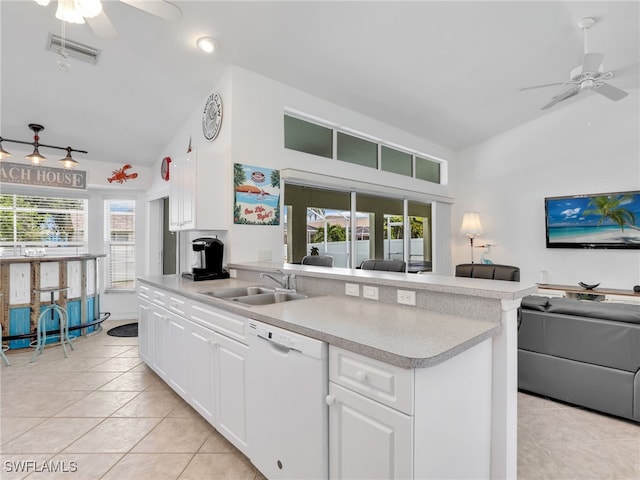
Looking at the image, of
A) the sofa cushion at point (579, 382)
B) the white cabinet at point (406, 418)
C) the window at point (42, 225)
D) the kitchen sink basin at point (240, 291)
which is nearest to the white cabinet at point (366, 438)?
the white cabinet at point (406, 418)

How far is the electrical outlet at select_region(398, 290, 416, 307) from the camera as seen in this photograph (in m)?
1.84

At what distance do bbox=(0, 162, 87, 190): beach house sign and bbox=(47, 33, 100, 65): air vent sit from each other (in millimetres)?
2149

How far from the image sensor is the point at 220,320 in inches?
80.4

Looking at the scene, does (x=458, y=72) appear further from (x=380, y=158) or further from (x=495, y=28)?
(x=380, y=158)

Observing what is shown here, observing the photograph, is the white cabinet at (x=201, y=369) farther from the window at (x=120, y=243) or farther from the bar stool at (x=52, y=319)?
the window at (x=120, y=243)

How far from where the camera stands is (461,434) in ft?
4.36

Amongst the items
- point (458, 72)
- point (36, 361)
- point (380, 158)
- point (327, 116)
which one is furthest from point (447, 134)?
point (36, 361)

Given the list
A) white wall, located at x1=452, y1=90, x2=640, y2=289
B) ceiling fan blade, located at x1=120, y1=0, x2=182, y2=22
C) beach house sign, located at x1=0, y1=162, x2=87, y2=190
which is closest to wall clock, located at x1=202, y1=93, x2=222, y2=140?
ceiling fan blade, located at x1=120, y1=0, x2=182, y2=22

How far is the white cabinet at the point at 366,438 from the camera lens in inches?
43.3

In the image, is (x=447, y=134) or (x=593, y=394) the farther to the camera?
(x=447, y=134)

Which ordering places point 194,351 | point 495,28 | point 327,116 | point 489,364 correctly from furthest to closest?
point 327,116 < point 495,28 < point 194,351 < point 489,364

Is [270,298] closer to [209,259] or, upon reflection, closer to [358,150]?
[209,259]

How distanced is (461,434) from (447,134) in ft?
17.2

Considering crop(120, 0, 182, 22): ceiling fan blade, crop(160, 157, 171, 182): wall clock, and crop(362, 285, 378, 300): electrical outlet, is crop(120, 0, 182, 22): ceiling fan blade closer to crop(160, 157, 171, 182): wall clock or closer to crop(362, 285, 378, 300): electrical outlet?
crop(362, 285, 378, 300): electrical outlet
